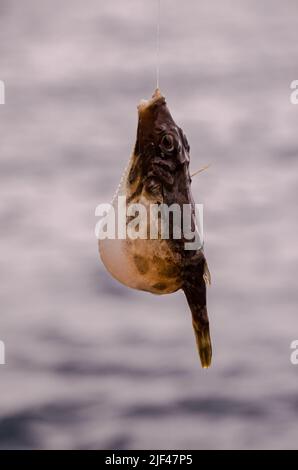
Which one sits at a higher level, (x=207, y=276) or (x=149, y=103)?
(x=149, y=103)

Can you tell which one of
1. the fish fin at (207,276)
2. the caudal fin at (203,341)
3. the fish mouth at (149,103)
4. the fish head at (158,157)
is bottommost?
the caudal fin at (203,341)

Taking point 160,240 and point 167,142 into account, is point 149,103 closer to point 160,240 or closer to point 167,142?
point 167,142

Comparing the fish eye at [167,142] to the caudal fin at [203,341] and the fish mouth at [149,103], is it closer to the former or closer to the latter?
the fish mouth at [149,103]

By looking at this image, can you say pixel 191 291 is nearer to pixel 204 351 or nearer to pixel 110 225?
pixel 204 351

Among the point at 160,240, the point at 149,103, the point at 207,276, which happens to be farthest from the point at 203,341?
the point at 149,103

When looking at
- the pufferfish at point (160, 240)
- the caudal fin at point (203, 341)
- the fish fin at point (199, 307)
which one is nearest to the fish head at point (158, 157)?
the pufferfish at point (160, 240)

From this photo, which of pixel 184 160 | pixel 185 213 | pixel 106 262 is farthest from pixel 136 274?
pixel 184 160

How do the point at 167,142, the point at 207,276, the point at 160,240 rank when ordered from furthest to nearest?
the point at 207,276 → the point at 167,142 → the point at 160,240
